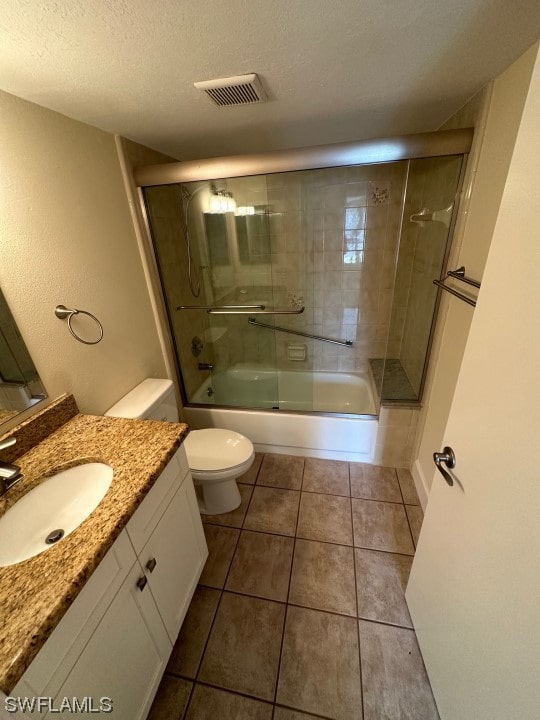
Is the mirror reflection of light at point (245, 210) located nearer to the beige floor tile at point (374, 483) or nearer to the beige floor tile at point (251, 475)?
the beige floor tile at point (251, 475)

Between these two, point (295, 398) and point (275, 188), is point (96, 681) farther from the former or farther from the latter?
point (275, 188)

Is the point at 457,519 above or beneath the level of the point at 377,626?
above

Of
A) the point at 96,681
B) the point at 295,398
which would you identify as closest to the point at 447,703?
the point at 96,681

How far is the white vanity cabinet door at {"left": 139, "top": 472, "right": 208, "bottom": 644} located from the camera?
0.96m

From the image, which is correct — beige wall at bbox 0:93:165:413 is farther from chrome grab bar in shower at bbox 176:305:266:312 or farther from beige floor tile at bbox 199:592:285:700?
beige floor tile at bbox 199:592:285:700

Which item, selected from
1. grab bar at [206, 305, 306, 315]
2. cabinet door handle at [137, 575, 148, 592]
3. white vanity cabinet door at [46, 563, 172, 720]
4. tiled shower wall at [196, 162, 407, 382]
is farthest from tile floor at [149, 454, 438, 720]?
A: grab bar at [206, 305, 306, 315]

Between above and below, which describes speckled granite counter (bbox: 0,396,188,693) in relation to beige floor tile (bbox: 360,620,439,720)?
above

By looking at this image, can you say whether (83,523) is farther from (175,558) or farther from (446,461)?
(446,461)

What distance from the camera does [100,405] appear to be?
1434 millimetres

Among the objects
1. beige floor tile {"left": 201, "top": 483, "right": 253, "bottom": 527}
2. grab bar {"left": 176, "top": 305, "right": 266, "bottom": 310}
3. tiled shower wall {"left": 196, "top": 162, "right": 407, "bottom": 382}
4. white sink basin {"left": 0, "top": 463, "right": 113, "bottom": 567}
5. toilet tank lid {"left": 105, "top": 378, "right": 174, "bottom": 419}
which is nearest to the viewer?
white sink basin {"left": 0, "top": 463, "right": 113, "bottom": 567}

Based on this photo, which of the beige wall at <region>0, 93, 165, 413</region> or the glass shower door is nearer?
the beige wall at <region>0, 93, 165, 413</region>

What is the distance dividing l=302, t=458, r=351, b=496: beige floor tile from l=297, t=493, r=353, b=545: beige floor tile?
6cm

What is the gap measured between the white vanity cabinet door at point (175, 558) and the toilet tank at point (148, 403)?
500 mm

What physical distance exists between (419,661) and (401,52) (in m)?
2.20
